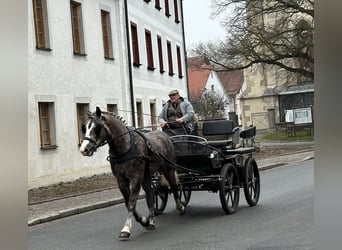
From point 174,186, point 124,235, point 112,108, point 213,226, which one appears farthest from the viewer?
point 174,186

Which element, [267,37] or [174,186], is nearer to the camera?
[267,37]

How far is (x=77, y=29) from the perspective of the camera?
2.00 metres

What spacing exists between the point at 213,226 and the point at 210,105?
3.03 feet

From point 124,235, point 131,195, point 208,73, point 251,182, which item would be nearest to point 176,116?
point 131,195

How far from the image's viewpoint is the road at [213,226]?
212 cm

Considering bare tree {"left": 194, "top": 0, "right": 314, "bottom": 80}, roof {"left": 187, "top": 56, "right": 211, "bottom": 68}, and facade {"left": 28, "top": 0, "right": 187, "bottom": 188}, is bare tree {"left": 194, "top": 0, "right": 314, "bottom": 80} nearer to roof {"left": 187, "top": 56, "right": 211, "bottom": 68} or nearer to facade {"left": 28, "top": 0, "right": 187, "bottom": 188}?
roof {"left": 187, "top": 56, "right": 211, "bottom": 68}

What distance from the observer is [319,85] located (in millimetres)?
1538

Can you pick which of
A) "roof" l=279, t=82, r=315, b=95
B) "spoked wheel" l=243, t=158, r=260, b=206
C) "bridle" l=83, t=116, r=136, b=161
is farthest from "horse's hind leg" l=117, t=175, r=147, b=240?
"roof" l=279, t=82, r=315, b=95

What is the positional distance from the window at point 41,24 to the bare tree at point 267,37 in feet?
1.86

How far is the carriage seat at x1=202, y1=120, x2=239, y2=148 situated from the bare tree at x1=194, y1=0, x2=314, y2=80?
0.55 meters

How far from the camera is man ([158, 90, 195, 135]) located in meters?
2.97

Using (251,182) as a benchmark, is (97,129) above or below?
above

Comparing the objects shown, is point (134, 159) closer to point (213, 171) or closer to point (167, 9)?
point (213, 171)
